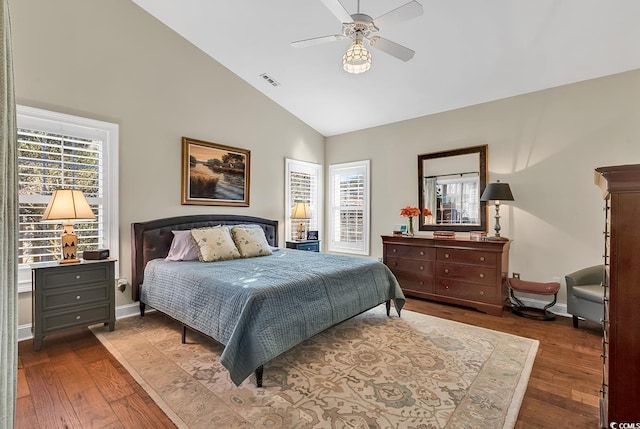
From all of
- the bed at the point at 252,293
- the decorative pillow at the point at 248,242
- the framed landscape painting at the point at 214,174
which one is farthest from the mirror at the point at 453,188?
the framed landscape painting at the point at 214,174

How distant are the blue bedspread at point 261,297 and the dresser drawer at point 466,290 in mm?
939

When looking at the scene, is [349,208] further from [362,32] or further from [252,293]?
[252,293]

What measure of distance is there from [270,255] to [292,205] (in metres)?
1.74

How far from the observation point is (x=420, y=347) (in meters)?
2.79

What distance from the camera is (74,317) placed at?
115 inches

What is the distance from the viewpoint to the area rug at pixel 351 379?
1862 millimetres

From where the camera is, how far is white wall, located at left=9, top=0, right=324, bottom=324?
3.02 metres

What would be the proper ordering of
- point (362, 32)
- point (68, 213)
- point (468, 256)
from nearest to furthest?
point (362, 32), point (68, 213), point (468, 256)

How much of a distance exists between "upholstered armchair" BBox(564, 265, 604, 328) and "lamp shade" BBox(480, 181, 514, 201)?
1.10 meters

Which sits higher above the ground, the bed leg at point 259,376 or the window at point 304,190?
the window at point 304,190

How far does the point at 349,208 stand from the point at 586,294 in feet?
11.8

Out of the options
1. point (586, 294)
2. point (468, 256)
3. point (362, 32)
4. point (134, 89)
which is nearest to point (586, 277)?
point (586, 294)

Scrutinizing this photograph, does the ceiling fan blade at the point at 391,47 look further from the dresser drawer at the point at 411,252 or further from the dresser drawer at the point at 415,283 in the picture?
the dresser drawer at the point at 415,283

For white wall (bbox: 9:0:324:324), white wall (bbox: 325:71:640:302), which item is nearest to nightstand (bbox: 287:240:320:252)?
white wall (bbox: 9:0:324:324)
